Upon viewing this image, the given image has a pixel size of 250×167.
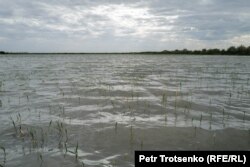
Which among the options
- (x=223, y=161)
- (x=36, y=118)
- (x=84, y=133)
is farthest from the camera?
(x=36, y=118)

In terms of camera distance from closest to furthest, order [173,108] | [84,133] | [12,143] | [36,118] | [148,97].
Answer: [12,143], [84,133], [36,118], [173,108], [148,97]

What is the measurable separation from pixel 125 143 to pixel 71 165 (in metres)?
1.67

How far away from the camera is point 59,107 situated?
10.5 m

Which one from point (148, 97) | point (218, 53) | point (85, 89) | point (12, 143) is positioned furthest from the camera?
point (218, 53)

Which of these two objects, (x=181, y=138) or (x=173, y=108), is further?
(x=173, y=108)

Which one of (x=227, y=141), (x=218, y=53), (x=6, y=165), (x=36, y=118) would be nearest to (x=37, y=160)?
(x=6, y=165)

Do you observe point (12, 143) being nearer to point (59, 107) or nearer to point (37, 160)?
point (37, 160)

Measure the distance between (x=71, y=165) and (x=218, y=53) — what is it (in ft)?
280

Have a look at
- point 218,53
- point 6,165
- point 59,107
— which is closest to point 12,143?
point 6,165

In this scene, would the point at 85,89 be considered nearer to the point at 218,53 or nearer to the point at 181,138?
the point at 181,138

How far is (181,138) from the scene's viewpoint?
23.4 feet

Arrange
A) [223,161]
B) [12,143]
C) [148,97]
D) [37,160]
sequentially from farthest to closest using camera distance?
[148,97] → [12,143] → [37,160] → [223,161]

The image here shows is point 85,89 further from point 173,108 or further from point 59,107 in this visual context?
point 173,108

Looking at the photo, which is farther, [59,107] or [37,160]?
[59,107]
